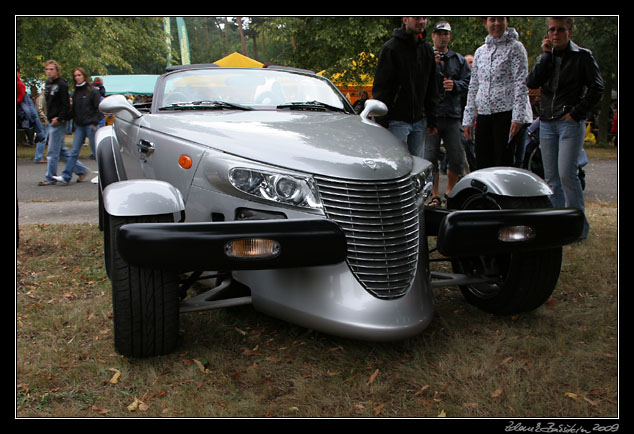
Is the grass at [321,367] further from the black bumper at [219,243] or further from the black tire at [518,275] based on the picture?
the black bumper at [219,243]

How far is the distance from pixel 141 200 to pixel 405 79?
10.8 ft

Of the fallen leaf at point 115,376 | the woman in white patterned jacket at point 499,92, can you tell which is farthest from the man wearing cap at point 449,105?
the fallen leaf at point 115,376

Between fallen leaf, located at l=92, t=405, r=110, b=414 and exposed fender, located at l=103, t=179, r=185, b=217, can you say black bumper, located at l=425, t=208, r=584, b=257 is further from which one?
fallen leaf, located at l=92, t=405, r=110, b=414

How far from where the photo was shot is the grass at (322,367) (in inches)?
99.6

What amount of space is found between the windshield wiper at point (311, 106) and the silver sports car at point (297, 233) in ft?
2.35

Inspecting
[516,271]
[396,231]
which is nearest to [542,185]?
[516,271]

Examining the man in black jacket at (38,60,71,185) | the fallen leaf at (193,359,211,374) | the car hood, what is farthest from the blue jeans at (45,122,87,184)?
the fallen leaf at (193,359,211,374)

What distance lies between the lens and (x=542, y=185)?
138 inches

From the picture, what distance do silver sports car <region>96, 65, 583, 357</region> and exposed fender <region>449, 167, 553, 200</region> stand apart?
0.39 metres

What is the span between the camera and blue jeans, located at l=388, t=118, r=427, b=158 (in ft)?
17.9

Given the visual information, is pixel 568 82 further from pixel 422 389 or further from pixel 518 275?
pixel 422 389

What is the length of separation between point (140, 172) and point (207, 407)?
71.8 inches

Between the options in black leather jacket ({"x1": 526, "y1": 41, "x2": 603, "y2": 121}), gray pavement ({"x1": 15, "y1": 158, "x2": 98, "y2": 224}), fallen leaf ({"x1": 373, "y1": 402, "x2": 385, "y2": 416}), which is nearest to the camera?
fallen leaf ({"x1": 373, "y1": 402, "x2": 385, "y2": 416})

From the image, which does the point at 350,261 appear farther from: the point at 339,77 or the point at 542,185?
the point at 339,77
